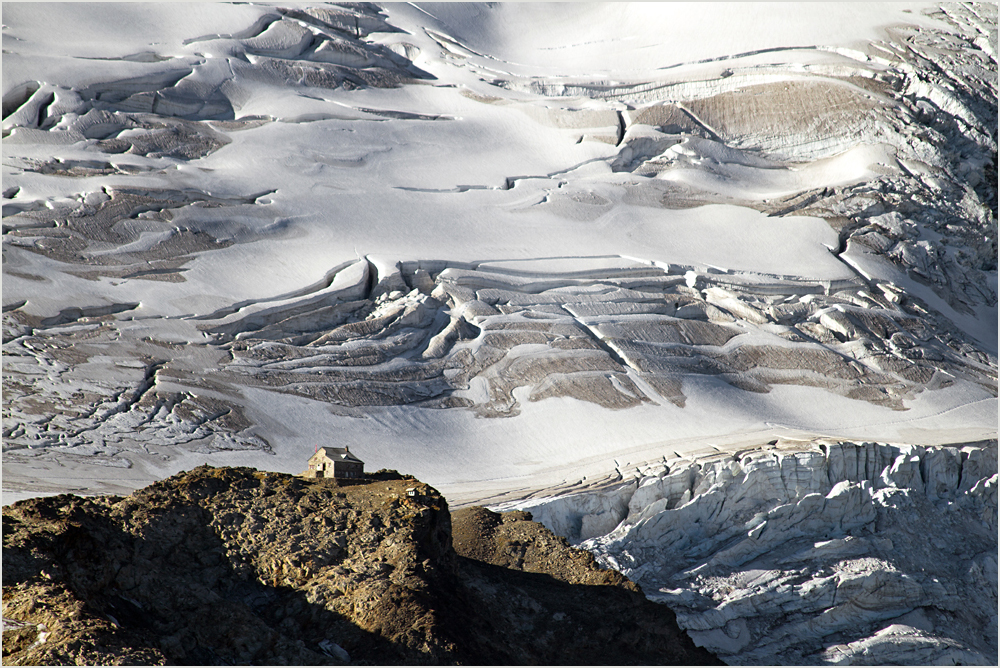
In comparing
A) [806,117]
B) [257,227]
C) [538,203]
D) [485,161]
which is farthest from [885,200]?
[257,227]

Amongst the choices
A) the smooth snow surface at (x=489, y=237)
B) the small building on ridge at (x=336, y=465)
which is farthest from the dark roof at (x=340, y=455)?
the smooth snow surface at (x=489, y=237)

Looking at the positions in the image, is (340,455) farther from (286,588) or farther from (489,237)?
(489,237)

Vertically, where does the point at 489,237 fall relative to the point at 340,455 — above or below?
below

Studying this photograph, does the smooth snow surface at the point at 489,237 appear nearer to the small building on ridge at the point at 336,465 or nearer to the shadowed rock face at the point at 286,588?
the small building on ridge at the point at 336,465

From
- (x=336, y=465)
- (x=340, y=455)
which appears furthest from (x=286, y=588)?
(x=340, y=455)

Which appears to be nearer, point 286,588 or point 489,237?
point 286,588

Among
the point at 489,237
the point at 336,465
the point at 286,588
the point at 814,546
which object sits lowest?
the point at 814,546
